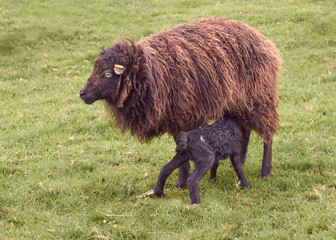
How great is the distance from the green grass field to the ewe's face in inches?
54.0

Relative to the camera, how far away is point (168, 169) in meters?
5.35

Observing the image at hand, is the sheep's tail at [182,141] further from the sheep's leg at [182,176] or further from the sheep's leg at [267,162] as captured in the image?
the sheep's leg at [267,162]

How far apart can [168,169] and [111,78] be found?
52.3 inches

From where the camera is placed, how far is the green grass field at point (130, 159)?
15.6 feet

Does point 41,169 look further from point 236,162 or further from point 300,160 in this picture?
point 300,160

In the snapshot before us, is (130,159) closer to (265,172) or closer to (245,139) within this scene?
(245,139)

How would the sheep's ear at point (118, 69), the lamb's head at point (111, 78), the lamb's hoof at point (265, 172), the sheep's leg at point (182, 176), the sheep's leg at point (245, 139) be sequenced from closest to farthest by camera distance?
the sheep's ear at point (118, 69), the lamb's head at point (111, 78), the sheep's leg at point (182, 176), the lamb's hoof at point (265, 172), the sheep's leg at point (245, 139)

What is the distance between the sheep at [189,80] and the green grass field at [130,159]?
0.69 meters

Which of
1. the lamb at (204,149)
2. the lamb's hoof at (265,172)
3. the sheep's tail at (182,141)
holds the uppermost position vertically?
the sheep's tail at (182,141)

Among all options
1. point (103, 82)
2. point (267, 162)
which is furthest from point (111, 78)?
point (267, 162)

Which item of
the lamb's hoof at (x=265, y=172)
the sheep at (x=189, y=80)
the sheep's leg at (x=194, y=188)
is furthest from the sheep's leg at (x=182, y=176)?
the lamb's hoof at (x=265, y=172)

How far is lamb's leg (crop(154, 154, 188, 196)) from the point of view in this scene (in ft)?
17.4

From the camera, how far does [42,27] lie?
13453 millimetres

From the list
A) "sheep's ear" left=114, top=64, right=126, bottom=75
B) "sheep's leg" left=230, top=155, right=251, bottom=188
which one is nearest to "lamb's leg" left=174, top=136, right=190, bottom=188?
"sheep's leg" left=230, top=155, right=251, bottom=188
